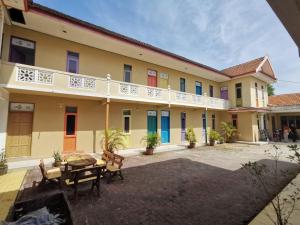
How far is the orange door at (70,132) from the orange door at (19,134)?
73.7 inches

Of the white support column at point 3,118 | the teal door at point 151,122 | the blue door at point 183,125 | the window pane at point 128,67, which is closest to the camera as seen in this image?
the white support column at point 3,118

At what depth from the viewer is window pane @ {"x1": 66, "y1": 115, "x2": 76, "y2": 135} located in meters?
11.0

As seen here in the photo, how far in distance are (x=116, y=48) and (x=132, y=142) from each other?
718 centimetres

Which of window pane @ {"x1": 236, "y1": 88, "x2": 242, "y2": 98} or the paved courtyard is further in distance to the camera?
window pane @ {"x1": 236, "y1": 88, "x2": 242, "y2": 98}

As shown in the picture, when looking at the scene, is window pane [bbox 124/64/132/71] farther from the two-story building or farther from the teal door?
the teal door

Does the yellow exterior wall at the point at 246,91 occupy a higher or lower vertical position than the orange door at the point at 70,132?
higher

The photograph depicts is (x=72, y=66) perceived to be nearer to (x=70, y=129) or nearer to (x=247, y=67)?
(x=70, y=129)

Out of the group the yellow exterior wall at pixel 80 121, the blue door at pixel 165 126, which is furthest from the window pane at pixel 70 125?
the blue door at pixel 165 126

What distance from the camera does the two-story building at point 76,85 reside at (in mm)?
8859

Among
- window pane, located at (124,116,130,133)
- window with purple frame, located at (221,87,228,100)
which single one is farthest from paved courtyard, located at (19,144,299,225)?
window with purple frame, located at (221,87,228,100)

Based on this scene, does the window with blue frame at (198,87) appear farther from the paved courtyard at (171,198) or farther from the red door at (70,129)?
the red door at (70,129)

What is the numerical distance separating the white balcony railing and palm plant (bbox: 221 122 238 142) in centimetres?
676

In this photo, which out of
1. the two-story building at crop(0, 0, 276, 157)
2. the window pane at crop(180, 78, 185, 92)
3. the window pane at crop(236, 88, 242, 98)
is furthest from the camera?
the window pane at crop(236, 88, 242, 98)

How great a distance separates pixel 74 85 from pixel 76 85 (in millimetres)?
113
